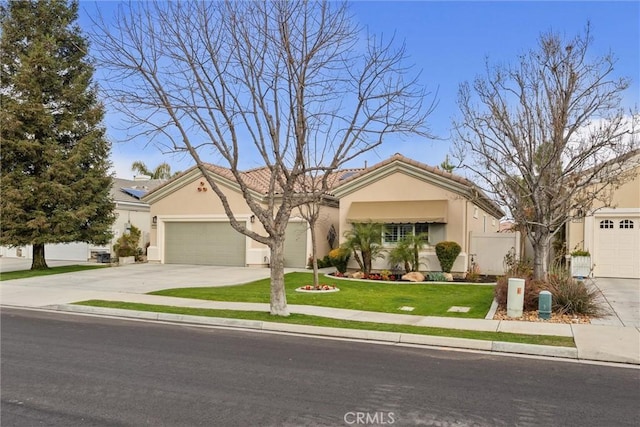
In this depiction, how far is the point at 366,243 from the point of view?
19.8 m

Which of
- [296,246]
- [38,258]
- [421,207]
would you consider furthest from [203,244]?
[421,207]

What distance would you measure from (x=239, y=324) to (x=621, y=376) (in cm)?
698

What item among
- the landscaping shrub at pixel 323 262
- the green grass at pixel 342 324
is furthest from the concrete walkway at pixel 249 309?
the landscaping shrub at pixel 323 262

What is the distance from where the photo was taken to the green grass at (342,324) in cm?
898

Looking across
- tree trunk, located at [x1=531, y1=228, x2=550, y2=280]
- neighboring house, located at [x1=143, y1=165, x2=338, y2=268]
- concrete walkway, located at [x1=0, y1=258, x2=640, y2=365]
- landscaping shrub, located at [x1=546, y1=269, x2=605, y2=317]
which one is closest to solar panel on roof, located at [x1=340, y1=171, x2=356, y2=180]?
neighboring house, located at [x1=143, y1=165, x2=338, y2=268]

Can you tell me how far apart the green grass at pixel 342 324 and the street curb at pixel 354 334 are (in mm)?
234

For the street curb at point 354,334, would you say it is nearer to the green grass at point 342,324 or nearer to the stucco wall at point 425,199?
the green grass at point 342,324

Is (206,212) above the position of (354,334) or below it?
above

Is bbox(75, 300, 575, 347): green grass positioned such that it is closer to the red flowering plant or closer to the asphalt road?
the asphalt road

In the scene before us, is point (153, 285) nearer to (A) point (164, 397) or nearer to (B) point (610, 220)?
A: (A) point (164, 397)

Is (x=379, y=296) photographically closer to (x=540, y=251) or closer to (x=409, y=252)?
(x=540, y=251)

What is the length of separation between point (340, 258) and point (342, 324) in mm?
10563

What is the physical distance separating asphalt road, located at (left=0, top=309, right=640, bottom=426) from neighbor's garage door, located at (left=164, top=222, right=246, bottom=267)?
1544 cm

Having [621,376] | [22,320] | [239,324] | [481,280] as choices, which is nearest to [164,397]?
[239,324]
